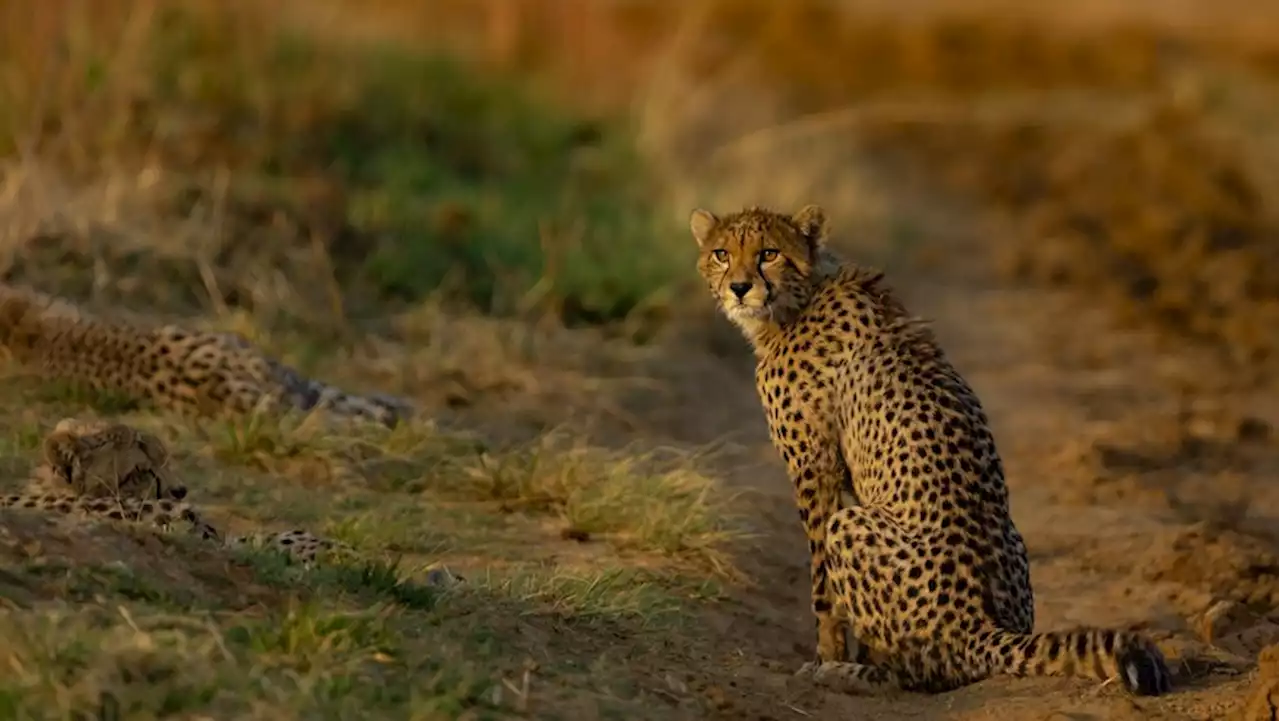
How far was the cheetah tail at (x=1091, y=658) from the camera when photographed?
4.08 metres

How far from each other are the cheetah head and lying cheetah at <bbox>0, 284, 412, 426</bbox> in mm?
1494

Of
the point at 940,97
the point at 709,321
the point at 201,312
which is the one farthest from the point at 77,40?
the point at 940,97

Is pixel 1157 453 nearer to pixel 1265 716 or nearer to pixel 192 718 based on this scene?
pixel 1265 716

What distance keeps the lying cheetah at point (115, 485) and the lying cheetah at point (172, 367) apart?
3.85 feet

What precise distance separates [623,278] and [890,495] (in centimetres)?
374

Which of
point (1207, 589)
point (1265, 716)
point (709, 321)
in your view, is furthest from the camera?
point (709, 321)

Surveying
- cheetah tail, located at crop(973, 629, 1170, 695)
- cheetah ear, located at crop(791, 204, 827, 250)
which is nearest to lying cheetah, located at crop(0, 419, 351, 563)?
cheetah ear, located at crop(791, 204, 827, 250)

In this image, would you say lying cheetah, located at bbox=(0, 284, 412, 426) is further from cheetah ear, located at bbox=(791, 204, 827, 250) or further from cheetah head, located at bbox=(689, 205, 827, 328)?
cheetah ear, located at bbox=(791, 204, 827, 250)

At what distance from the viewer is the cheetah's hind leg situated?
4.43m

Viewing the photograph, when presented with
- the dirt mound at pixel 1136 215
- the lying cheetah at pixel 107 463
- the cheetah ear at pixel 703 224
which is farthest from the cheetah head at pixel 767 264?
the dirt mound at pixel 1136 215

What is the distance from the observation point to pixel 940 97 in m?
13.9

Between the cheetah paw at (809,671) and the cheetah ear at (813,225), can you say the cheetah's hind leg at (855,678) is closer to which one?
the cheetah paw at (809,671)

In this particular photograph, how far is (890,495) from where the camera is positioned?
456 cm

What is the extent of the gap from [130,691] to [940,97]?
1120cm
